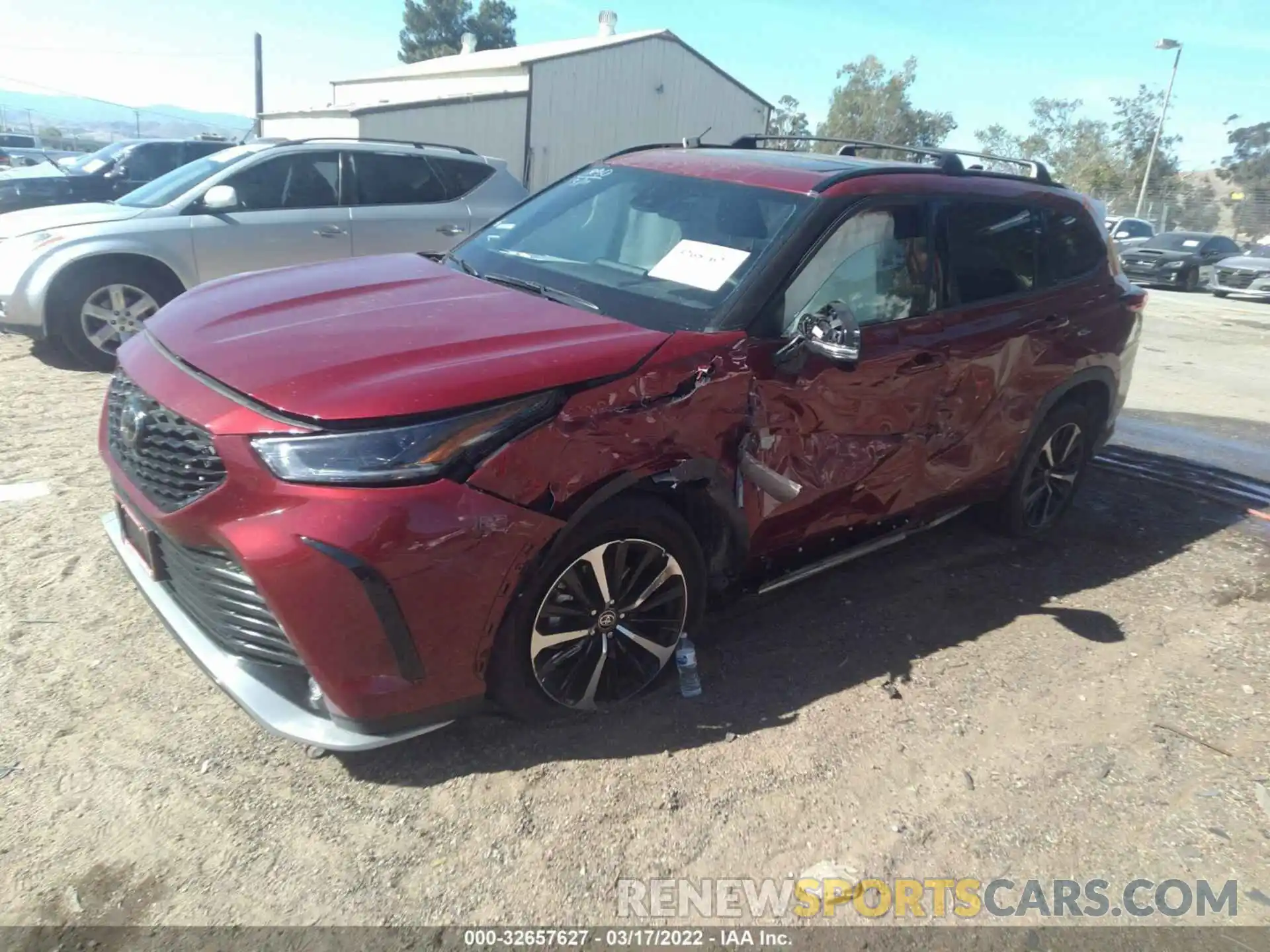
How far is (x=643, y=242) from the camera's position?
3588mm

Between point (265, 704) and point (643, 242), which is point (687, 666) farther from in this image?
point (643, 242)

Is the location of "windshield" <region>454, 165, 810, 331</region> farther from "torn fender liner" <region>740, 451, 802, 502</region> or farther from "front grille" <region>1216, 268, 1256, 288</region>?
"front grille" <region>1216, 268, 1256, 288</region>

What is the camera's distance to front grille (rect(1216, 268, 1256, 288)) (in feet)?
66.6

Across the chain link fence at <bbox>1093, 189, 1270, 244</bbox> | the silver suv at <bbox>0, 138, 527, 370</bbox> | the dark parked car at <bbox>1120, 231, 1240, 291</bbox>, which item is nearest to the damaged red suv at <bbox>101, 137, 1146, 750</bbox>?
the silver suv at <bbox>0, 138, 527, 370</bbox>

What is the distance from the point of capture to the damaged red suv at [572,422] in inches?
93.4

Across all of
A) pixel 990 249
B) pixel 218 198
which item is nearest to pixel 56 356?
pixel 218 198

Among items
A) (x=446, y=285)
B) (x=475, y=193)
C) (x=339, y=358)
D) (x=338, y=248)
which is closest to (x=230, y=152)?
(x=338, y=248)

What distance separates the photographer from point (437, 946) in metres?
2.23

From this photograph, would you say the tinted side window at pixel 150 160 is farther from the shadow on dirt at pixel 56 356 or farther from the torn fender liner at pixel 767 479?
the torn fender liner at pixel 767 479

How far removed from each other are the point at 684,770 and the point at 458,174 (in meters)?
6.76

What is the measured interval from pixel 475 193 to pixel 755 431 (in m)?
6.02

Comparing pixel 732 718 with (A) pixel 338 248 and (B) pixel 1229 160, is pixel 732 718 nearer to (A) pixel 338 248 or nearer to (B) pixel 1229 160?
(A) pixel 338 248

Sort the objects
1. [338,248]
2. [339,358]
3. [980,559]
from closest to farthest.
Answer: [339,358], [980,559], [338,248]

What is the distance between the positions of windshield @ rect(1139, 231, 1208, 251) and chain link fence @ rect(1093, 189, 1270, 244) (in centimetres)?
1411
